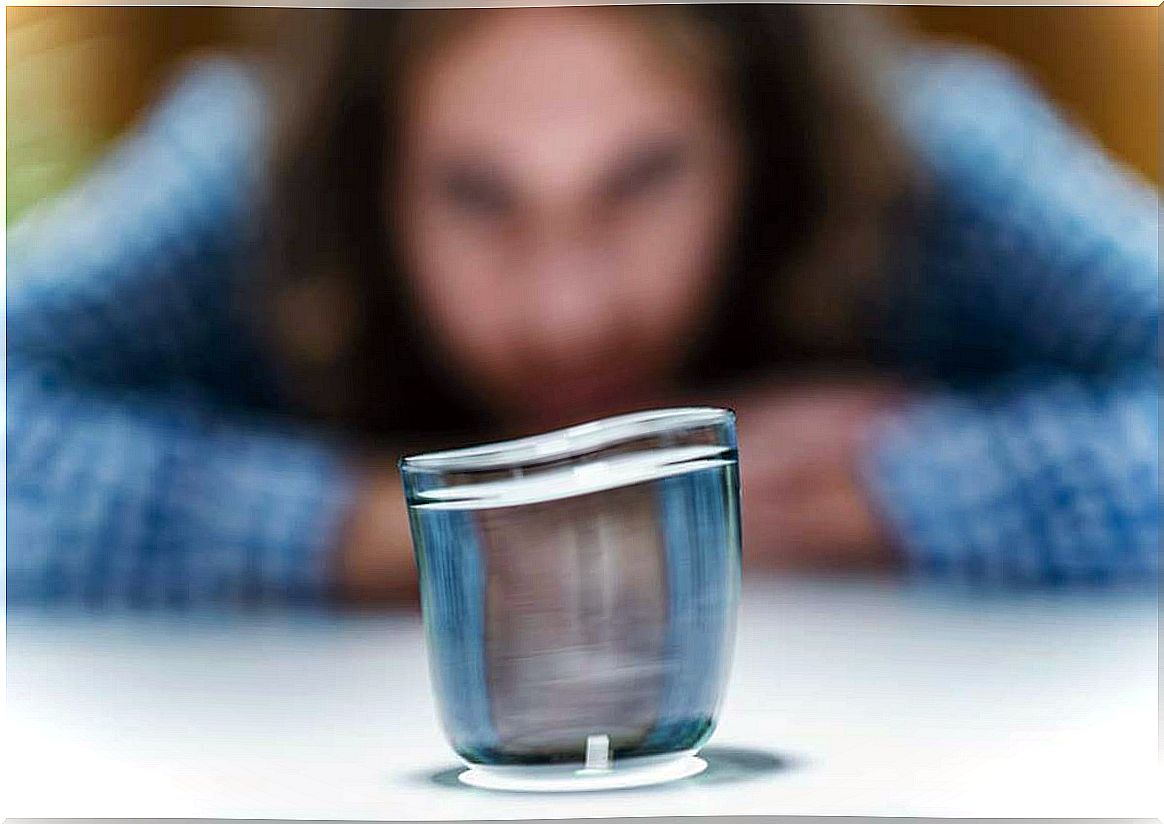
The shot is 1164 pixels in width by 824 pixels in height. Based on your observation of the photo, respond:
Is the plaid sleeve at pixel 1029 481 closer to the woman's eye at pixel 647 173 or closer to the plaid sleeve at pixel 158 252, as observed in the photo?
the woman's eye at pixel 647 173

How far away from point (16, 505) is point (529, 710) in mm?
421

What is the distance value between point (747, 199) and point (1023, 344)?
239 millimetres

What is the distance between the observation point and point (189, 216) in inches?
37.2

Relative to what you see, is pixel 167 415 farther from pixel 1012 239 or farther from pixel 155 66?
pixel 1012 239

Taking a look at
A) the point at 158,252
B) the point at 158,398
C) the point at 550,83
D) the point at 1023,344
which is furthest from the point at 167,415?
the point at 1023,344

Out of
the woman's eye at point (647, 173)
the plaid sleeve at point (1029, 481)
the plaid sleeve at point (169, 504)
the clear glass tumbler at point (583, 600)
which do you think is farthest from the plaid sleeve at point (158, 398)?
the plaid sleeve at point (1029, 481)

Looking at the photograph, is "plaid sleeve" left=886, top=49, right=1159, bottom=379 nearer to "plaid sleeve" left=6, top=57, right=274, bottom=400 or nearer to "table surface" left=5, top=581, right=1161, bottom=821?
"table surface" left=5, top=581, right=1161, bottom=821

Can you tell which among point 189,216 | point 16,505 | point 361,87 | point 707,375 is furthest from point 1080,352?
point 16,505

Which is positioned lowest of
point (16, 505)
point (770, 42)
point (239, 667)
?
point (239, 667)

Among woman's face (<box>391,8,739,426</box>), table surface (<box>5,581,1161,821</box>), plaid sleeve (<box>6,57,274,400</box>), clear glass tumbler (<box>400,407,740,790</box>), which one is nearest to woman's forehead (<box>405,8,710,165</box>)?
woman's face (<box>391,8,739,426</box>)

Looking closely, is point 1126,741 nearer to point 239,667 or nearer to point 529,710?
point 529,710

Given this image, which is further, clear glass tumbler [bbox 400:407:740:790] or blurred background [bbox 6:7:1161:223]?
blurred background [bbox 6:7:1161:223]

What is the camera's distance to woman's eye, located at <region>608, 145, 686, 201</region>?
0.95m

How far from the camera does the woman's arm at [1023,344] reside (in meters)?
0.94
